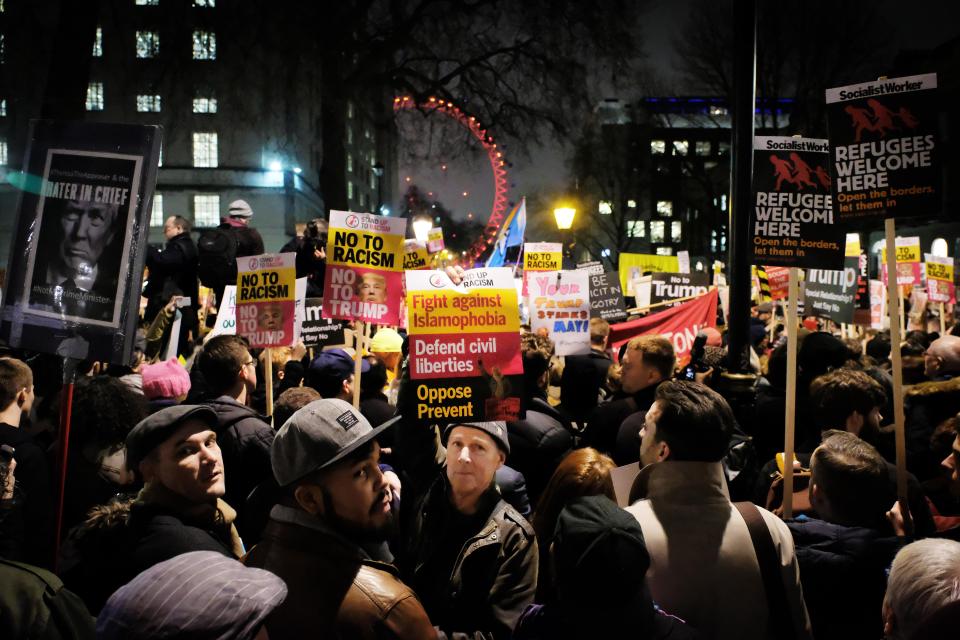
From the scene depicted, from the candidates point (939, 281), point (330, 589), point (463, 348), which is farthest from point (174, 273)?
point (939, 281)

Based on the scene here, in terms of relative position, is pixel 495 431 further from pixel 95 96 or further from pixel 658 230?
pixel 658 230

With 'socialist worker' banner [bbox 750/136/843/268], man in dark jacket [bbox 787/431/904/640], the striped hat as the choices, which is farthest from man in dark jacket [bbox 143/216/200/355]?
the striped hat

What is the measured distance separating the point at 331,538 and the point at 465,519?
4.23 ft

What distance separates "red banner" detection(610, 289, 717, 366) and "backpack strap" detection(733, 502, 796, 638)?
6410 mm

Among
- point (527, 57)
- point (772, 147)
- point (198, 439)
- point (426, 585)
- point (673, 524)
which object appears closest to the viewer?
point (673, 524)

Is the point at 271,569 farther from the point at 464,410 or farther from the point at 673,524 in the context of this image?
the point at 464,410

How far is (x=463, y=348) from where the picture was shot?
4.95 meters

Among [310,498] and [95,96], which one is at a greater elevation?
[95,96]

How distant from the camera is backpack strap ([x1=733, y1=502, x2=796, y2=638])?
2.72m

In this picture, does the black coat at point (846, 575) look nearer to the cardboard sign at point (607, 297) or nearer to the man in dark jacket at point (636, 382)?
the man in dark jacket at point (636, 382)

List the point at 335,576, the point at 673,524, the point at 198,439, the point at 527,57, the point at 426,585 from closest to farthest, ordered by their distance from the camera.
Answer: the point at 335,576
the point at 673,524
the point at 198,439
the point at 426,585
the point at 527,57

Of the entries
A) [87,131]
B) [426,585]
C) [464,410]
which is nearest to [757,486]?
[464,410]

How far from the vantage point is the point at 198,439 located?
3.24 m

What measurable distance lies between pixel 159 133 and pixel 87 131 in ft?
1.06
